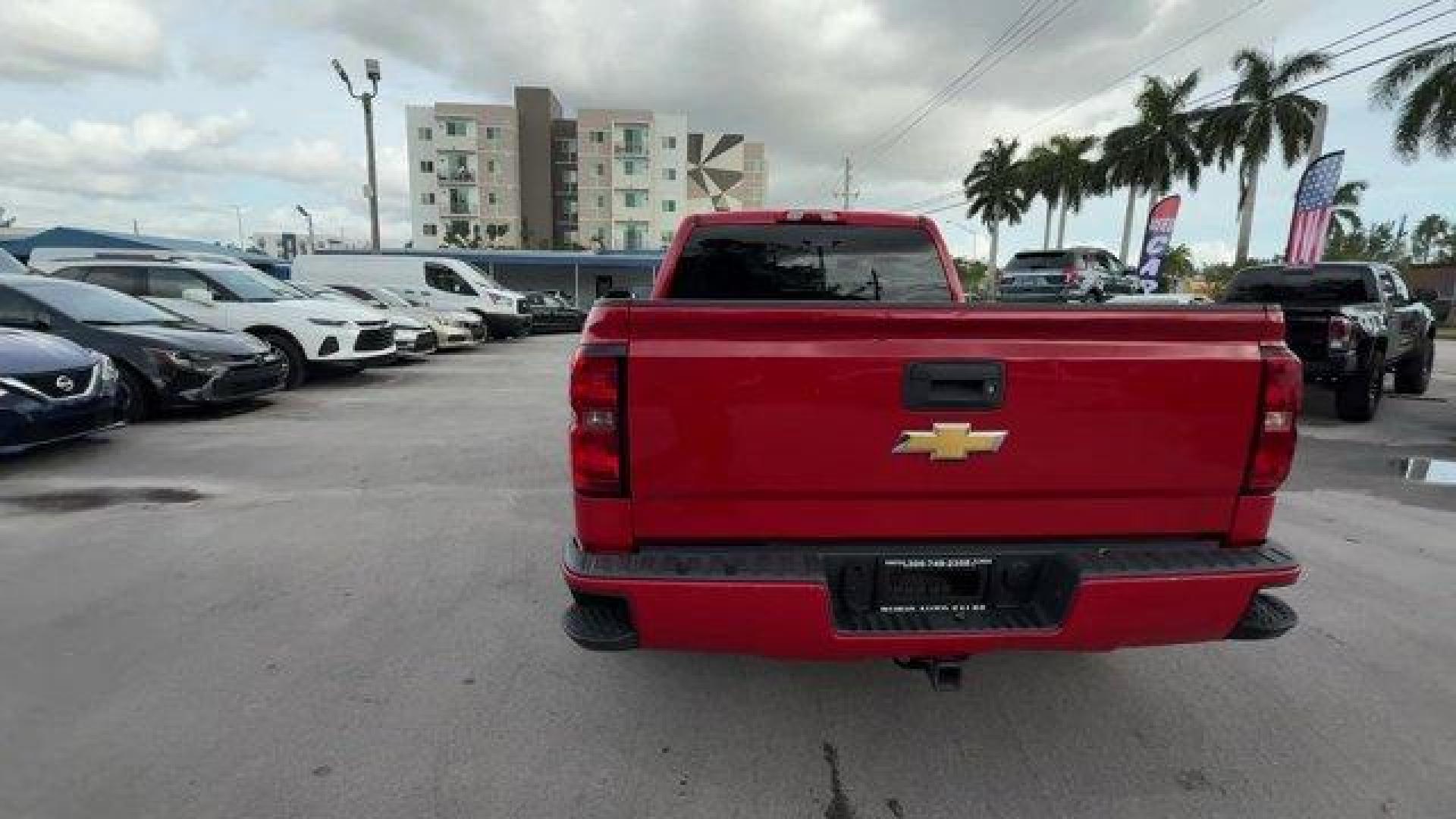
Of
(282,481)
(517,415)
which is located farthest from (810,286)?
(517,415)

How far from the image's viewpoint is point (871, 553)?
231 cm

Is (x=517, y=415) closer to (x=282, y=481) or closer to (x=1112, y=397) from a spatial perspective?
(x=282, y=481)

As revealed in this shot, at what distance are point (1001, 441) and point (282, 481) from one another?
5.66m

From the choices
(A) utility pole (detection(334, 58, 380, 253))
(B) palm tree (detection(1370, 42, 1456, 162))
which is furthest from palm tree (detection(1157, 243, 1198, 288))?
(A) utility pole (detection(334, 58, 380, 253))

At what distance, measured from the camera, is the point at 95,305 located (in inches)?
320

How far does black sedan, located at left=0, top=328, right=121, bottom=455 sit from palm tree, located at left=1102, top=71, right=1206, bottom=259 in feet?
153

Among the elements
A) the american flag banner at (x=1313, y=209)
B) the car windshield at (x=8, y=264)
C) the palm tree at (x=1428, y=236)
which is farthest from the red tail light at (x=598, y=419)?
the palm tree at (x=1428, y=236)

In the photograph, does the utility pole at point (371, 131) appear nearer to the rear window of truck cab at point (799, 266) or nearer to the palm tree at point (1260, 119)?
the rear window of truck cab at point (799, 266)

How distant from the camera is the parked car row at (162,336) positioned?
6.10m

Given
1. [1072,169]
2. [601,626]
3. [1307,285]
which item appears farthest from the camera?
[1072,169]

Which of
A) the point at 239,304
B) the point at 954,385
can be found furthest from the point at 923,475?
the point at 239,304

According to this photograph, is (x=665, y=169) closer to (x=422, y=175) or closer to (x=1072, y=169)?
(x=422, y=175)

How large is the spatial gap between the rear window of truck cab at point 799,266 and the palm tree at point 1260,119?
40.5 meters

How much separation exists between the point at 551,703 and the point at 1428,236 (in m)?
139
